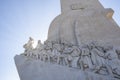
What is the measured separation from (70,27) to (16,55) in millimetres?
5081

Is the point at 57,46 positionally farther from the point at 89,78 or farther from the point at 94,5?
the point at 94,5

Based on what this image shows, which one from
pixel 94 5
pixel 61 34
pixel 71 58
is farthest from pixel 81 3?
pixel 71 58

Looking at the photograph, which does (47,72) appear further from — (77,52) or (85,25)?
(85,25)

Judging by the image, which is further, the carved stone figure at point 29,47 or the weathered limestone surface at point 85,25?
the weathered limestone surface at point 85,25

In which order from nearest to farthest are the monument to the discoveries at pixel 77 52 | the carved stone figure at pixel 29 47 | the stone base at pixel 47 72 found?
the stone base at pixel 47 72
the monument to the discoveries at pixel 77 52
the carved stone figure at pixel 29 47

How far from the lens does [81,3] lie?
16.8m

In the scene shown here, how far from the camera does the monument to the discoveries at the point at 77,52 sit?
29.1 ft

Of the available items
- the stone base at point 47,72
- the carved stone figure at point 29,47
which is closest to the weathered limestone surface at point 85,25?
the carved stone figure at point 29,47

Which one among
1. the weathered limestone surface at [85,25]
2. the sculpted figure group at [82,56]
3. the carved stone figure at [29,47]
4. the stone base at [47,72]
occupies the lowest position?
the stone base at [47,72]

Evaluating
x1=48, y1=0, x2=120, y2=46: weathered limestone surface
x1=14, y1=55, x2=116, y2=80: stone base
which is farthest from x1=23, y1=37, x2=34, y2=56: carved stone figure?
x1=48, y1=0, x2=120, y2=46: weathered limestone surface

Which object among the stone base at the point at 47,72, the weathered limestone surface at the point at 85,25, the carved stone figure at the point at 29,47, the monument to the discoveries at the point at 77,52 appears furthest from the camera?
the weathered limestone surface at the point at 85,25

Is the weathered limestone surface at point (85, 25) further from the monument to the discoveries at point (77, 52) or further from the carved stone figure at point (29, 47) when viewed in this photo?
the carved stone figure at point (29, 47)

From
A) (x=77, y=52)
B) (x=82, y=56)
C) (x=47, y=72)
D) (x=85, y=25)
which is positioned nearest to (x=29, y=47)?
(x=47, y=72)

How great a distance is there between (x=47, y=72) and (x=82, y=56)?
6.93 ft
